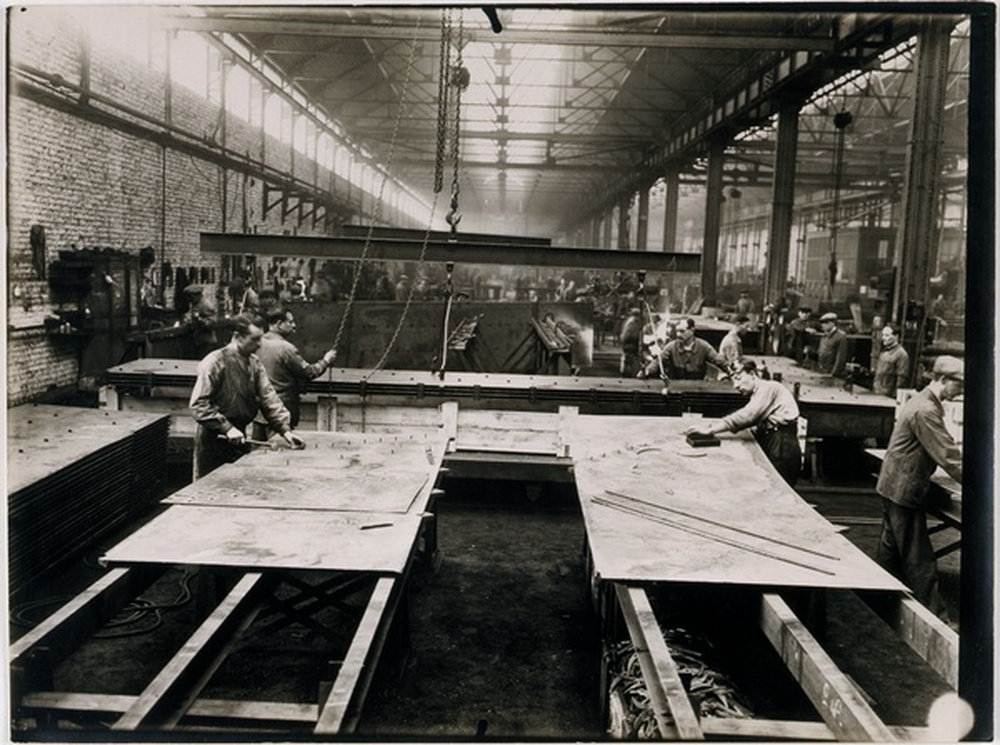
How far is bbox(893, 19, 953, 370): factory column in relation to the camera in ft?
29.3

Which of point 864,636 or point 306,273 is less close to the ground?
point 306,273

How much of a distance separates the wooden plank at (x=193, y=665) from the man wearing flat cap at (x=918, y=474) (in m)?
3.82

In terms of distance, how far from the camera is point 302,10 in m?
10.1

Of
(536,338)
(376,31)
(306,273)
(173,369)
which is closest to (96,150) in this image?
(376,31)

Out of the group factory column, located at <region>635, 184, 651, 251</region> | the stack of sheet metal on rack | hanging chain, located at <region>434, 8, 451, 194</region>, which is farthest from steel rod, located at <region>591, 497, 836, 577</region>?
factory column, located at <region>635, 184, 651, 251</region>

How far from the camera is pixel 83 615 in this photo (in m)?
3.06

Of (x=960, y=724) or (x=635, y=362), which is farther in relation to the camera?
(x=635, y=362)

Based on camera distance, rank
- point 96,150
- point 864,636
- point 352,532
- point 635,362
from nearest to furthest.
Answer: point 352,532 → point 864,636 → point 96,150 → point 635,362

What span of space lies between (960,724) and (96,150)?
35.4ft

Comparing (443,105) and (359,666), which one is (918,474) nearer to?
(359,666)

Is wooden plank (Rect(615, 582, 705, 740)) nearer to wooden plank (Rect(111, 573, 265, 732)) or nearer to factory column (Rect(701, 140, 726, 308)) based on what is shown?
wooden plank (Rect(111, 573, 265, 732))

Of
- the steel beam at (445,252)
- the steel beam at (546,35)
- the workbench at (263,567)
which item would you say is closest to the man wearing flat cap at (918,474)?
the steel beam at (445,252)

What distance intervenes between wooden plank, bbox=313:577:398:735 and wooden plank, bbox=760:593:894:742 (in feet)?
5.09

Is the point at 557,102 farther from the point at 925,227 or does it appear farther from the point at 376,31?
the point at 925,227
